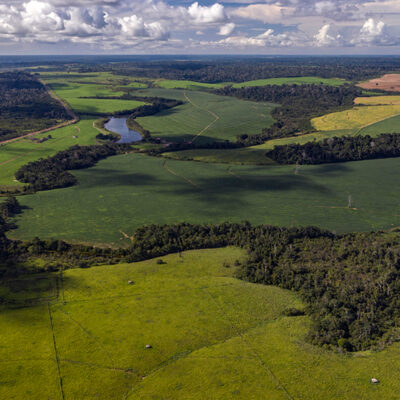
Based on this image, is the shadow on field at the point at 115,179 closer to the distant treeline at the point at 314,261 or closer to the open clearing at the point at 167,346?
the distant treeline at the point at 314,261

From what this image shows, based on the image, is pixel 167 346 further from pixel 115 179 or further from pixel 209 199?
pixel 115 179

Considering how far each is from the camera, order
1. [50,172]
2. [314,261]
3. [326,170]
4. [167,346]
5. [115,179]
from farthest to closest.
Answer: [326,170] < [50,172] < [115,179] < [314,261] < [167,346]

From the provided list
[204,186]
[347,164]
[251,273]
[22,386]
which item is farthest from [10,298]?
[347,164]

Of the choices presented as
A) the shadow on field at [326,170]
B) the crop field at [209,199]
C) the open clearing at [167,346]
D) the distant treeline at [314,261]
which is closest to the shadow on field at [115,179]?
the crop field at [209,199]

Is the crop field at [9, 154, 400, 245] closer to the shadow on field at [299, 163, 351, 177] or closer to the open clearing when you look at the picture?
the shadow on field at [299, 163, 351, 177]

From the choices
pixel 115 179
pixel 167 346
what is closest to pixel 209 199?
pixel 115 179

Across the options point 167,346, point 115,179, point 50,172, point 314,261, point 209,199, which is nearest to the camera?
point 167,346
